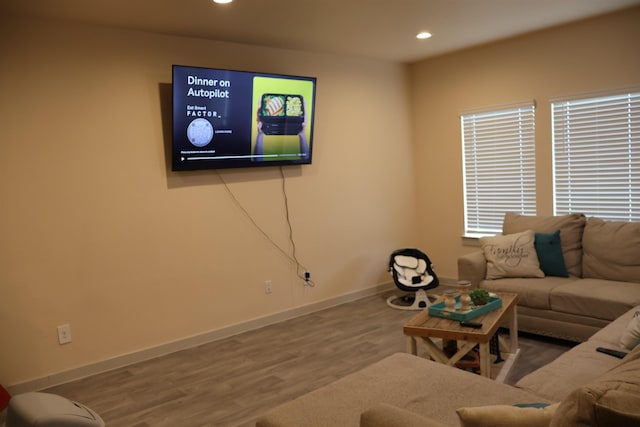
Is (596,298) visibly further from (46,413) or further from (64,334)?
(64,334)

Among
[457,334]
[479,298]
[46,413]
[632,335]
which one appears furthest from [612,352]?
[46,413]

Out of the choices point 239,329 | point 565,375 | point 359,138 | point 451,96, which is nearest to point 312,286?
point 239,329

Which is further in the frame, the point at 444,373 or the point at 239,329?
the point at 239,329

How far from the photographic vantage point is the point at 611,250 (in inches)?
161

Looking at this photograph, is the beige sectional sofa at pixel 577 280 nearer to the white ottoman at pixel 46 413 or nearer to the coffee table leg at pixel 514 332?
the coffee table leg at pixel 514 332

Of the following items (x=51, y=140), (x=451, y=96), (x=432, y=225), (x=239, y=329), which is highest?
(x=451, y=96)

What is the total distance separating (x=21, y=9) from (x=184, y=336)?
9.01 feet

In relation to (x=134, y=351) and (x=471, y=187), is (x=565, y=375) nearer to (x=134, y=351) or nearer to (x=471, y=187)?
(x=134, y=351)

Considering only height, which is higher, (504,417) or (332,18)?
(332,18)

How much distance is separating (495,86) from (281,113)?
237 cm

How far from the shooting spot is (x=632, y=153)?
455 centimetres

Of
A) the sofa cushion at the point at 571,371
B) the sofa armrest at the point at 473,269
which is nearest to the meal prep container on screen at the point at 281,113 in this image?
the sofa armrest at the point at 473,269

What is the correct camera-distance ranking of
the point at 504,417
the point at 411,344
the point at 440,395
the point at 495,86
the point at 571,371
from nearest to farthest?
the point at 504,417, the point at 440,395, the point at 571,371, the point at 411,344, the point at 495,86

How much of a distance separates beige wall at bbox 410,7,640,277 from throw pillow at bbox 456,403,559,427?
13.3 feet
